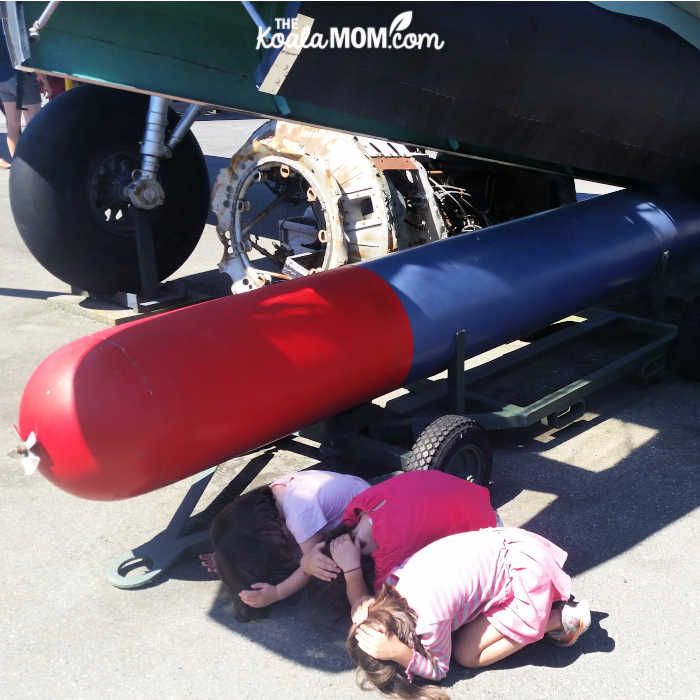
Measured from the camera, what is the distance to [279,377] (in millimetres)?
3451

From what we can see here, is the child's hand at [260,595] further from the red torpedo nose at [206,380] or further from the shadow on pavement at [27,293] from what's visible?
the shadow on pavement at [27,293]

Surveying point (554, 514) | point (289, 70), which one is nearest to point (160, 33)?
point (289, 70)

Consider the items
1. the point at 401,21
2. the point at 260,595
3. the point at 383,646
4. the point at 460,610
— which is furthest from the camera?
the point at 401,21

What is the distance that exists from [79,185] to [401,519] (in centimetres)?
396

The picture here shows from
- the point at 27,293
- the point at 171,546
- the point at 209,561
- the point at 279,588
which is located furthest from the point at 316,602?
the point at 27,293

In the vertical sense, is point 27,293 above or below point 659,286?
below

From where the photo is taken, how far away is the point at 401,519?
3.12 metres

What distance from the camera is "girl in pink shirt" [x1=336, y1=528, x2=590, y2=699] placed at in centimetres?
275

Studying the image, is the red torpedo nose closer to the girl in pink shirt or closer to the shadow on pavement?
the girl in pink shirt

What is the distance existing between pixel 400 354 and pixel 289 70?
130 centimetres

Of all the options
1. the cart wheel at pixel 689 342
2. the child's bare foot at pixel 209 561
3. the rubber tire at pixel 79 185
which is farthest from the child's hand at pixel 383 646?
the rubber tire at pixel 79 185

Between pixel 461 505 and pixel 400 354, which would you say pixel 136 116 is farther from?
pixel 461 505

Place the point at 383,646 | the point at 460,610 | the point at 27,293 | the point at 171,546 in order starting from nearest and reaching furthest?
1. the point at 383,646
2. the point at 460,610
3. the point at 171,546
4. the point at 27,293

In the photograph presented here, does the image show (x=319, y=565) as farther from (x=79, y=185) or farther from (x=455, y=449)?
(x=79, y=185)
